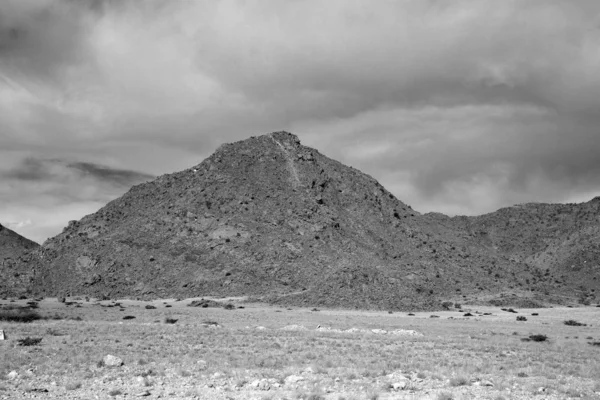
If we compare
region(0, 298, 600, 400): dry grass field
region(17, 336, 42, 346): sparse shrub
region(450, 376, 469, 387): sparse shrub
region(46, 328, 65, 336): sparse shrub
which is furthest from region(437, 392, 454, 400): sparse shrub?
region(46, 328, 65, 336): sparse shrub

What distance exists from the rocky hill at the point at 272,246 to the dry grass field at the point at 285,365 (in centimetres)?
3840

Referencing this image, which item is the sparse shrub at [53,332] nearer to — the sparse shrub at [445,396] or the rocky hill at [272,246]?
the sparse shrub at [445,396]

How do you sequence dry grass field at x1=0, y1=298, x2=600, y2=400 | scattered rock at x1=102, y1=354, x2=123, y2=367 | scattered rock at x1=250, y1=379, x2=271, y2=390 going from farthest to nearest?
scattered rock at x1=102, y1=354, x2=123, y2=367
scattered rock at x1=250, y1=379, x2=271, y2=390
dry grass field at x1=0, y1=298, x2=600, y2=400

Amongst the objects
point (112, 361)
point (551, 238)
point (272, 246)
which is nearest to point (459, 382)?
point (112, 361)

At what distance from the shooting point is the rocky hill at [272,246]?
7869 centimetres

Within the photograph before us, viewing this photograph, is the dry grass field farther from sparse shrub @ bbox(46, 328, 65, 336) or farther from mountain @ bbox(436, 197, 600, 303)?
mountain @ bbox(436, 197, 600, 303)

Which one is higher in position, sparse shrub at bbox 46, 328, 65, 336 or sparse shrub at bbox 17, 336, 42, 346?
sparse shrub at bbox 46, 328, 65, 336

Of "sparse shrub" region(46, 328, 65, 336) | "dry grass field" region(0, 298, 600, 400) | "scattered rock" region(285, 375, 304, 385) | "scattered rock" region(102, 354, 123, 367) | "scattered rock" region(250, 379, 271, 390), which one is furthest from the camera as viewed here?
"sparse shrub" region(46, 328, 65, 336)

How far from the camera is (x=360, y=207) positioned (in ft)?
340

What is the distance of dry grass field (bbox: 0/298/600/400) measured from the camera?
1614 cm

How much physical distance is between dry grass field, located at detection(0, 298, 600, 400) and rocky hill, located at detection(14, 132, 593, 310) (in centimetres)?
3840

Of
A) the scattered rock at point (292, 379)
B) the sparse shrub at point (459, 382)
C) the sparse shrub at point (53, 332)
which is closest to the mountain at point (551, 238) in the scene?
the sparse shrub at point (53, 332)

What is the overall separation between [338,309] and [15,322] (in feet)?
120

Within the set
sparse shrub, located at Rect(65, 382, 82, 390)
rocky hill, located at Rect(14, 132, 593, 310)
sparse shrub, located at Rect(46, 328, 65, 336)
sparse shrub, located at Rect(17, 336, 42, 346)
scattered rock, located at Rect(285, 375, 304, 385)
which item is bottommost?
sparse shrub, located at Rect(65, 382, 82, 390)
